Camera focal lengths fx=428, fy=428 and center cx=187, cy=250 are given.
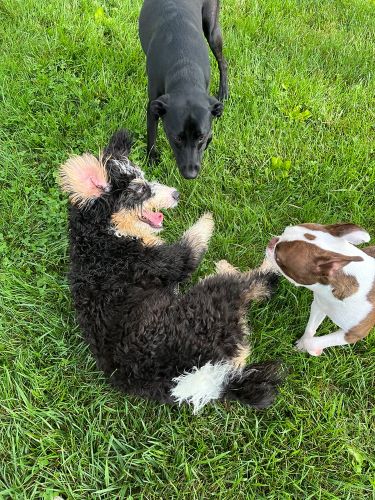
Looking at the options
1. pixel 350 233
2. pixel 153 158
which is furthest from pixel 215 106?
pixel 350 233

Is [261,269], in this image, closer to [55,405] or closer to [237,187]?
[237,187]

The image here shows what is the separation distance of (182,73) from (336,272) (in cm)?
193

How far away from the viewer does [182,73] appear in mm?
3277

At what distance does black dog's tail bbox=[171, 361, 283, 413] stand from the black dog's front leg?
1965 mm

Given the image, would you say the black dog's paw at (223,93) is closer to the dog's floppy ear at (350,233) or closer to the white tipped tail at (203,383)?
the dog's floppy ear at (350,233)

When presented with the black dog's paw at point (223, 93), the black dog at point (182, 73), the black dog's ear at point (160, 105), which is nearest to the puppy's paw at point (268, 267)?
the black dog at point (182, 73)

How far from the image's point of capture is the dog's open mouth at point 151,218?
9.07 ft

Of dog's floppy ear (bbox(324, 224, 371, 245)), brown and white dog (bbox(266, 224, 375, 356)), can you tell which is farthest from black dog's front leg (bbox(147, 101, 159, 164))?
dog's floppy ear (bbox(324, 224, 371, 245))

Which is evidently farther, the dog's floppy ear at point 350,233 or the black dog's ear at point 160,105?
the black dog's ear at point 160,105

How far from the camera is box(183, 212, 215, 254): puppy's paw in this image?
2902mm

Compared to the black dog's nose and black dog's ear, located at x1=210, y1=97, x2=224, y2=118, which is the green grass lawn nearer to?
the black dog's nose

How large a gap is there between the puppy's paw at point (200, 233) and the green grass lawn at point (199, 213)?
0.13 meters

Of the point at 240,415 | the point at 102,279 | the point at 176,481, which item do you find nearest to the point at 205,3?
the point at 102,279

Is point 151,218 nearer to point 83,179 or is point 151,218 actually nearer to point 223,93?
point 83,179
